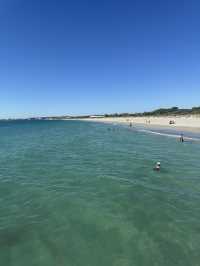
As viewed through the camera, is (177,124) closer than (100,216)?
No

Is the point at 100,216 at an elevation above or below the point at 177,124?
below

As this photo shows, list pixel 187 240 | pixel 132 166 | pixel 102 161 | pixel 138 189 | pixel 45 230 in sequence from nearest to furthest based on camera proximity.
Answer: pixel 187 240 < pixel 45 230 < pixel 138 189 < pixel 132 166 < pixel 102 161

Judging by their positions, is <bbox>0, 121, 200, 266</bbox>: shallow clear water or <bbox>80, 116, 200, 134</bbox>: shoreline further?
<bbox>80, 116, 200, 134</bbox>: shoreline

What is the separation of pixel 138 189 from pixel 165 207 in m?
2.65

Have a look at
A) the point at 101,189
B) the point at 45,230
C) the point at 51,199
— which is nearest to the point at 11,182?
the point at 51,199

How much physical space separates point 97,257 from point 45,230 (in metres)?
2.56

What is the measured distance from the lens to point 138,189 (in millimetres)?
13203

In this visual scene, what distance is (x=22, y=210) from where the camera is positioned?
10.4 metres

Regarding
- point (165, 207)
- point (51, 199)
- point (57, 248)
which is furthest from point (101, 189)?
point (57, 248)

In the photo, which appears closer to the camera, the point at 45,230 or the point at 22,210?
the point at 45,230

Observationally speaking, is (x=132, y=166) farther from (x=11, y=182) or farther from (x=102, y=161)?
(x=11, y=182)

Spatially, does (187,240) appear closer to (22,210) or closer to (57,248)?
(57,248)

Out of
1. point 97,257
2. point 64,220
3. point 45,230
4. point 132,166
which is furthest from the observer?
point 132,166

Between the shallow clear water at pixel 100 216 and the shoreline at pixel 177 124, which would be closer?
the shallow clear water at pixel 100 216
